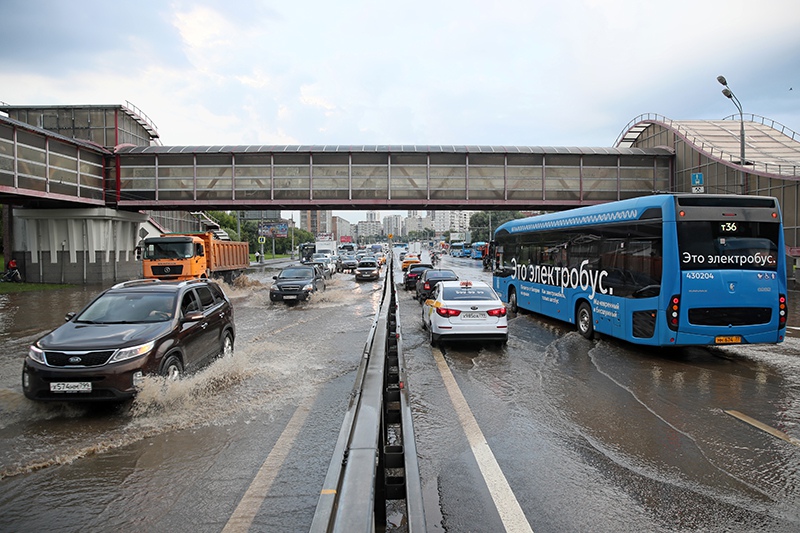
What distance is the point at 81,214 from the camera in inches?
1345

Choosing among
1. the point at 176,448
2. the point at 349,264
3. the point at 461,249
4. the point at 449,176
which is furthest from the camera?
the point at 461,249

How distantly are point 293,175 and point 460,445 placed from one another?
1252 inches

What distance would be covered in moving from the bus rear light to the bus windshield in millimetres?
597

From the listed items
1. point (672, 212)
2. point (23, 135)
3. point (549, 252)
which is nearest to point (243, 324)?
point (549, 252)

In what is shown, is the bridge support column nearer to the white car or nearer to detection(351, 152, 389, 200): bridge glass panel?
detection(351, 152, 389, 200): bridge glass panel

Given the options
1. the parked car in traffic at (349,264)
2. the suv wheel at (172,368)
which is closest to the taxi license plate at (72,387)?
the suv wheel at (172,368)

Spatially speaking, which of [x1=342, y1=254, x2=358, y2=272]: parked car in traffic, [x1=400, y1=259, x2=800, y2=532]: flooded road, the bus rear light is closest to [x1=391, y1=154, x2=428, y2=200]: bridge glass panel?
[x1=342, y1=254, x2=358, y2=272]: parked car in traffic

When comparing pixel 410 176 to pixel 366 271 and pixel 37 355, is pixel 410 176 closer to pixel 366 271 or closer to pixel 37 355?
pixel 366 271

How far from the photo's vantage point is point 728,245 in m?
9.97

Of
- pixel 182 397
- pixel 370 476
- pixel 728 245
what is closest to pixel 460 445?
pixel 370 476

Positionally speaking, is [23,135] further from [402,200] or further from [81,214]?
[402,200]

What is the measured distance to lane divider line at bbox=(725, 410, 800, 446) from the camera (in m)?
6.05

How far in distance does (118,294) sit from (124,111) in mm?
34512

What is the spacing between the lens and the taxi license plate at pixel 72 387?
21.5 ft
